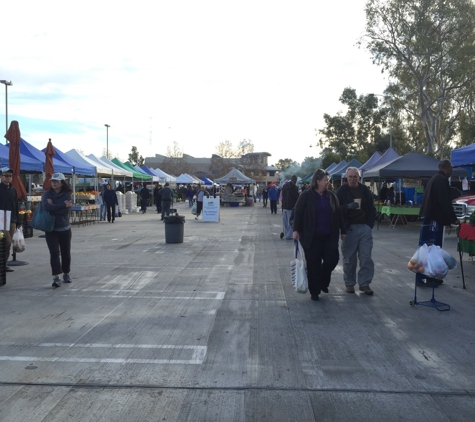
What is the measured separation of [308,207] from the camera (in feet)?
25.8

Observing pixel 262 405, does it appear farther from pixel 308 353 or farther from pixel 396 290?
pixel 396 290

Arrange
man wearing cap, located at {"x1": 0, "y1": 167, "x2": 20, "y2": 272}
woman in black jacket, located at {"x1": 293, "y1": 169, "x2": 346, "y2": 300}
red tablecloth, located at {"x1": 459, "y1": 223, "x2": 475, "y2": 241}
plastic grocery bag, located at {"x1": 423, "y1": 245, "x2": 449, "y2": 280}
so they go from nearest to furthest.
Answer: plastic grocery bag, located at {"x1": 423, "y1": 245, "x2": 449, "y2": 280} < woman in black jacket, located at {"x1": 293, "y1": 169, "x2": 346, "y2": 300} < red tablecloth, located at {"x1": 459, "y1": 223, "x2": 475, "y2": 241} < man wearing cap, located at {"x1": 0, "y1": 167, "x2": 20, "y2": 272}

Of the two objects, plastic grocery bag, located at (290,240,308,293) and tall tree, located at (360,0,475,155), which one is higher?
tall tree, located at (360,0,475,155)

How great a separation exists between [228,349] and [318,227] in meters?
2.69

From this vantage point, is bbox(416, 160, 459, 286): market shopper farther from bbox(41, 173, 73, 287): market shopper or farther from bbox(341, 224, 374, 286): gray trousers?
bbox(41, 173, 73, 287): market shopper

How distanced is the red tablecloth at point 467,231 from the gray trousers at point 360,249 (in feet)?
6.99

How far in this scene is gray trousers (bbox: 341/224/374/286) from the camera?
325 inches

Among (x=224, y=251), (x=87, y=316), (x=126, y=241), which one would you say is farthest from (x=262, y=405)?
(x=126, y=241)

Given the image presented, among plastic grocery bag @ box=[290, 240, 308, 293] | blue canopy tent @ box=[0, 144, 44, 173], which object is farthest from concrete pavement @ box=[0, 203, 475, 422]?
blue canopy tent @ box=[0, 144, 44, 173]

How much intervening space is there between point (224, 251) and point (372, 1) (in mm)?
29675

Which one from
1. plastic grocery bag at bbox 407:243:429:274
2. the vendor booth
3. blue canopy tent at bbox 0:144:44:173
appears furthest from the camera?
the vendor booth

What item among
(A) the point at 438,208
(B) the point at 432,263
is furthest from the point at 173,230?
(B) the point at 432,263

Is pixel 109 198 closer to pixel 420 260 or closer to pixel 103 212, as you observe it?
→ pixel 103 212

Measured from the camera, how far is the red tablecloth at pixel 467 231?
30.5ft
